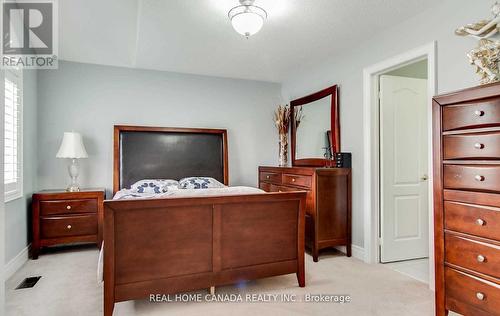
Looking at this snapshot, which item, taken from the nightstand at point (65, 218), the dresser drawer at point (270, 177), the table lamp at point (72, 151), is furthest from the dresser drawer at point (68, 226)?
the dresser drawer at point (270, 177)

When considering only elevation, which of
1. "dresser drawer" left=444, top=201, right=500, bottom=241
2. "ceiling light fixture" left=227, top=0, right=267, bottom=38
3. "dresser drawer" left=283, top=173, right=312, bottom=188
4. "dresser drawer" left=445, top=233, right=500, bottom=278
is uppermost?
"ceiling light fixture" left=227, top=0, right=267, bottom=38

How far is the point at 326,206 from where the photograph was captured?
11.1 ft

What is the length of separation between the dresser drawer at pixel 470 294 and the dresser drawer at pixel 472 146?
72 centimetres

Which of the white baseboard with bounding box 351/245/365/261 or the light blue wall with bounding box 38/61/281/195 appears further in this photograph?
the light blue wall with bounding box 38/61/281/195

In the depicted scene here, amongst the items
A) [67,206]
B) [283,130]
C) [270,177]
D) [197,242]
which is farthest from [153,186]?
[283,130]

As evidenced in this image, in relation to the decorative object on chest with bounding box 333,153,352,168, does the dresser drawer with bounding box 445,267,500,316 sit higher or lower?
lower

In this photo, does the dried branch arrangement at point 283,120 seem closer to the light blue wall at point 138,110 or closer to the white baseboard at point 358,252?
the light blue wall at point 138,110

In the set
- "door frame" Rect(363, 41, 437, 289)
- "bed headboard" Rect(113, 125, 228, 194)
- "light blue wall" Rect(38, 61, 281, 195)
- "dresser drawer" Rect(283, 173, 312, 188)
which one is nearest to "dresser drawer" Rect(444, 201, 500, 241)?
"door frame" Rect(363, 41, 437, 289)

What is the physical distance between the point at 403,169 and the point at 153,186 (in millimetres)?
3047

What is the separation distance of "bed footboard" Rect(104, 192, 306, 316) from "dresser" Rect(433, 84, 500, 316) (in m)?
1.05

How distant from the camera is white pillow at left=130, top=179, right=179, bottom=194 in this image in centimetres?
376

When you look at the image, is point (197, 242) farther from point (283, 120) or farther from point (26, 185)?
point (283, 120)

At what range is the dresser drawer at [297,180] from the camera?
3463 millimetres

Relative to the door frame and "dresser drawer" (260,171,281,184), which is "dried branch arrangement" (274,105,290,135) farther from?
the door frame
